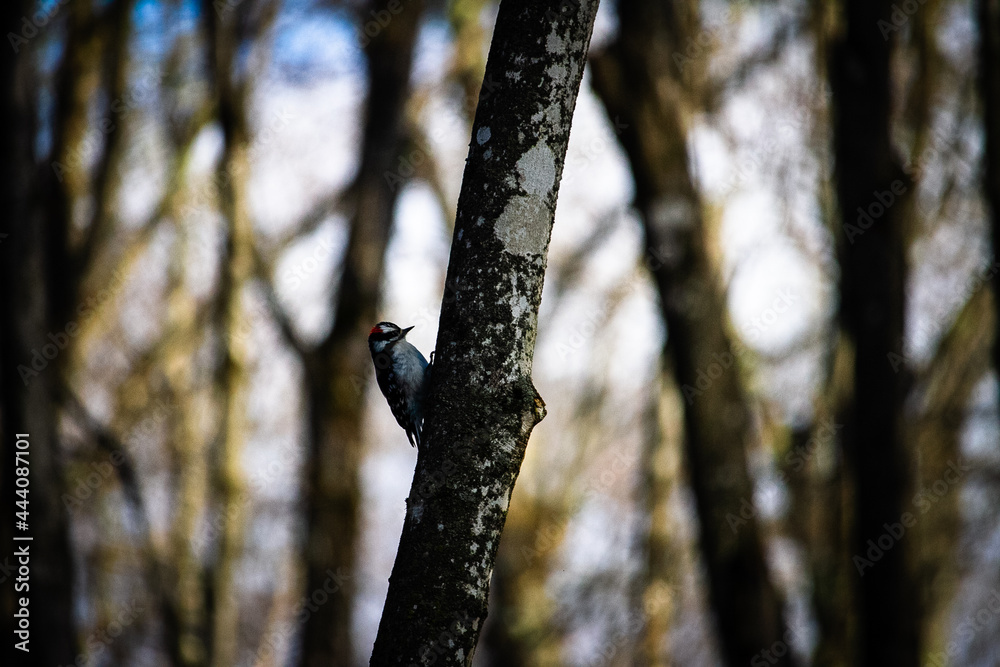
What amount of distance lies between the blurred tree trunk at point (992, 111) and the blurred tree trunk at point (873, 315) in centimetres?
82

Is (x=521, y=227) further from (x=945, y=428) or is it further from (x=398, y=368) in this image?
(x=945, y=428)

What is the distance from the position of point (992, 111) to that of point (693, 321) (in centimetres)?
291

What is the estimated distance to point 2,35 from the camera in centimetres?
432

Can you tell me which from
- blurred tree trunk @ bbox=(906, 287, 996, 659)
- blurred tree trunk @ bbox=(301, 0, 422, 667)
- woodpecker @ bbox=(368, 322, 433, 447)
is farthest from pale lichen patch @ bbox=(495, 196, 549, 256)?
blurred tree trunk @ bbox=(906, 287, 996, 659)

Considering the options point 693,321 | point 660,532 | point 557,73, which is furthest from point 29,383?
point 660,532

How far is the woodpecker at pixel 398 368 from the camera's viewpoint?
4102 mm

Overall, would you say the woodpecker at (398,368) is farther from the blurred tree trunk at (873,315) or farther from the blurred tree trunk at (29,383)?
the blurred tree trunk at (873,315)

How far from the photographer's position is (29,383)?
4566 millimetres

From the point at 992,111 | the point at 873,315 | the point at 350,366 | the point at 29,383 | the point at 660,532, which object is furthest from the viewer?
the point at 660,532

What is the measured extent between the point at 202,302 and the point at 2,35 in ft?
18.7

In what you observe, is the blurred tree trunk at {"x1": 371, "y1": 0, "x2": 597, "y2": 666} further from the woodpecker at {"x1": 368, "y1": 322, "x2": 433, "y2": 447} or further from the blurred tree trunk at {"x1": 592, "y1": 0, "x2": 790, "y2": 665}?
the blurred tree trunk at {"x1": 592, "y1": 0, "x2": 790, "y2": 665}

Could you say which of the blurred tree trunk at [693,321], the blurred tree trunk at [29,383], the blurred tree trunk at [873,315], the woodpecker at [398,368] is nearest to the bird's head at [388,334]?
the woodpecker at [398,368]

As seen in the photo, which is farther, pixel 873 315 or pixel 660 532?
pixel 660 532

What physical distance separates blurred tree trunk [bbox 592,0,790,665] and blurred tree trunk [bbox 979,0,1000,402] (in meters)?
2.29
